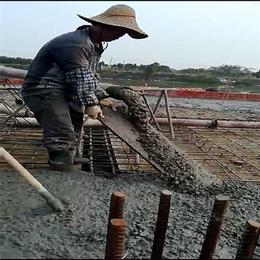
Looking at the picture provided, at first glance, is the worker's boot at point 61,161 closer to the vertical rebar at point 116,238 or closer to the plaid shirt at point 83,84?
the plaid shirt at point 83,84

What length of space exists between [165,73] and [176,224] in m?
15.8

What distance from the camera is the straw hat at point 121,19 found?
288 cm

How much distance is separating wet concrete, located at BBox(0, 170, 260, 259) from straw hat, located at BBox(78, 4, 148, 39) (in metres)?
1.17

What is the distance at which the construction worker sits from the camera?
9.26ft

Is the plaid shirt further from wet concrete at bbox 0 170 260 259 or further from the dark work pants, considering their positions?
wet concrete at bbox 0 170 260 259

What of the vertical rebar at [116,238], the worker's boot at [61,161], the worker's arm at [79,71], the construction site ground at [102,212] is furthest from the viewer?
the worker's boot at [61,161]

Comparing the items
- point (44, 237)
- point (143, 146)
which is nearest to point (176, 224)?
point (44, 237)

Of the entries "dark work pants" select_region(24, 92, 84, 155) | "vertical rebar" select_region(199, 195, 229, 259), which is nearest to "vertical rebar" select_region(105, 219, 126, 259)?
"vertical rebar" select_region(199, 195, 229, 259)

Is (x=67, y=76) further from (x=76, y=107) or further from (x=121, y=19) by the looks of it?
(x=121, y=19)

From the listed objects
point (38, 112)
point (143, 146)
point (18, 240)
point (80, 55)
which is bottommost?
point (18, 240)

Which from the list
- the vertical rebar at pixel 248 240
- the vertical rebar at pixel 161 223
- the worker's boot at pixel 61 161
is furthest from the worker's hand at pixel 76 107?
the vertical rebar at pixel 248 240

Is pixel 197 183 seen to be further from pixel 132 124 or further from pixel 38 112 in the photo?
pixel 38 112

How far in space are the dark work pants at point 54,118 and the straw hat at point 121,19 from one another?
662 mm

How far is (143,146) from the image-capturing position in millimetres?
3143
